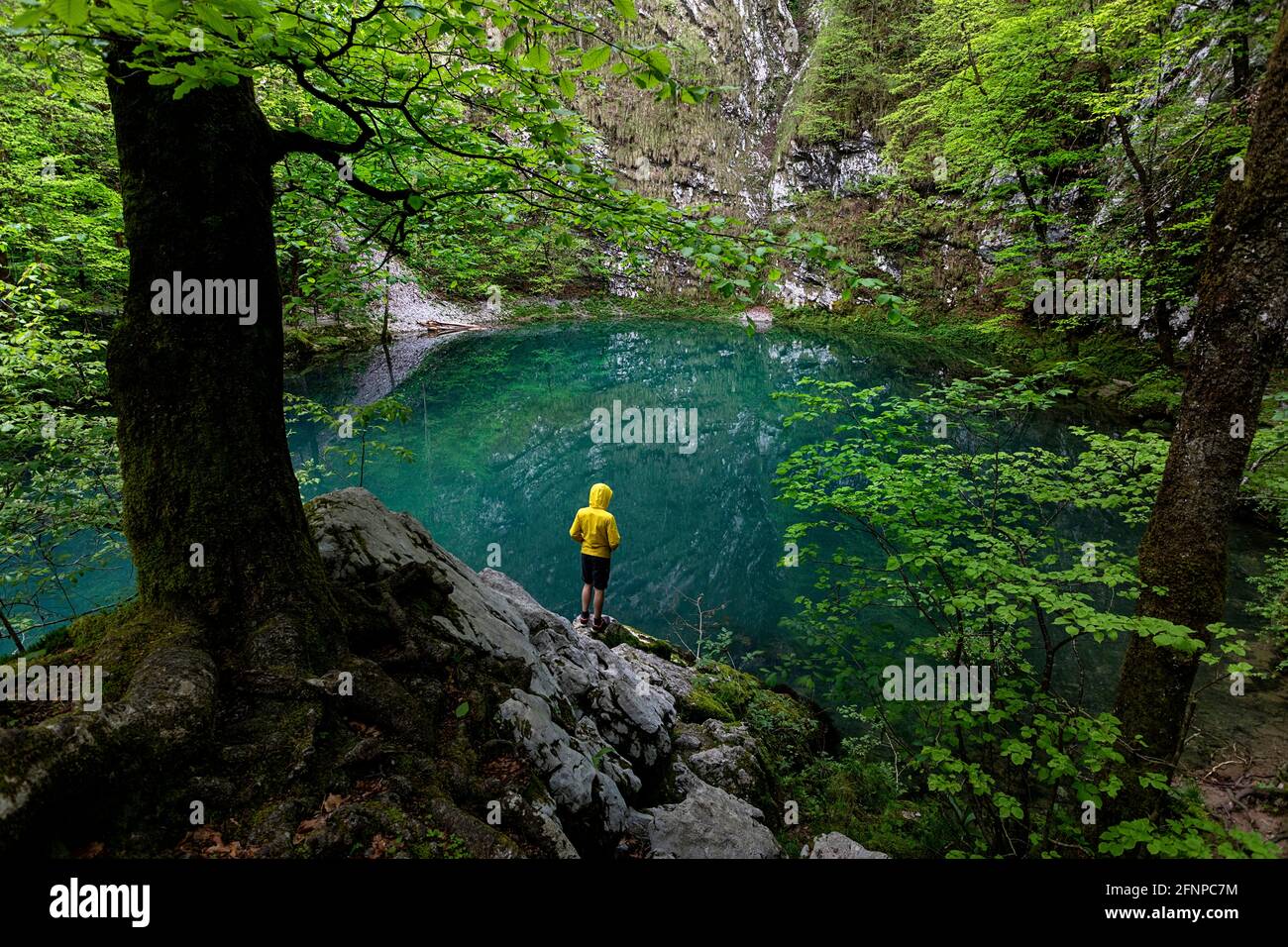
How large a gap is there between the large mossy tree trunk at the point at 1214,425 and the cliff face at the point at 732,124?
5803 centimetres

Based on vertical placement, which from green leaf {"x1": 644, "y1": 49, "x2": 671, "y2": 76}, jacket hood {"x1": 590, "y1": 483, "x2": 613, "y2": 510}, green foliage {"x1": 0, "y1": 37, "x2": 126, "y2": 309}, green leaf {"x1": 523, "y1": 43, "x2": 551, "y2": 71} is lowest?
jacket hood {"x1": 590, "y1": 483, "x2": 613, "y2": 510}

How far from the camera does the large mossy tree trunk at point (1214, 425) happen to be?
3.47 metres

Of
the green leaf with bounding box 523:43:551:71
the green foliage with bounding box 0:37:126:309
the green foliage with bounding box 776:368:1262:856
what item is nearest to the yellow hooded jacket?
the green foliage with bounding box 776:368:1262:856

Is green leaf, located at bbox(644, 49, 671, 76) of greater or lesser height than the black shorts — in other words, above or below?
above

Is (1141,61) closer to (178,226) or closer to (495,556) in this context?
(495,556)

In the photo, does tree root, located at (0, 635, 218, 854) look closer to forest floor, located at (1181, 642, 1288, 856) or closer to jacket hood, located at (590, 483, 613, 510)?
jacket hood, located at (590, 483, 613, 510)

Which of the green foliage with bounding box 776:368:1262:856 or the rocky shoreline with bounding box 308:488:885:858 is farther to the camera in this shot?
the green foliage with bounding box 776:368:1262:856

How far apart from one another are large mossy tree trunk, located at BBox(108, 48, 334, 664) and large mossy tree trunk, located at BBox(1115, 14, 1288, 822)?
17.2ft

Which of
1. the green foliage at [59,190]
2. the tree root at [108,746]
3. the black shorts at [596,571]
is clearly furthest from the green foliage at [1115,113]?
the green foliage at [59,190]

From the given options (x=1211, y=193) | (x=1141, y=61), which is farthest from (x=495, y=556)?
(x=1141, y=61)

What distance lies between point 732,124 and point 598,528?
226 ft

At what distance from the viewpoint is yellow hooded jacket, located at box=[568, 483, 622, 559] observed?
25.9 ft

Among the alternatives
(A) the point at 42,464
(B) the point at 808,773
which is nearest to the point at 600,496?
(B) the point at 808,773
